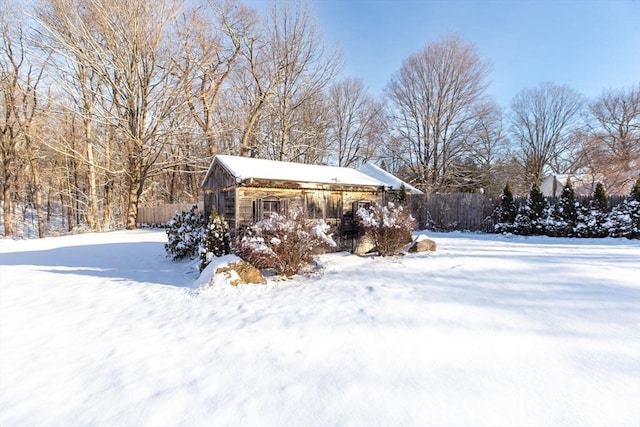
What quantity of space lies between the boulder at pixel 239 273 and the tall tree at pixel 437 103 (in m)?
20.1

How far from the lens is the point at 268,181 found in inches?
340

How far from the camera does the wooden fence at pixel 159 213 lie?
21.3 meters

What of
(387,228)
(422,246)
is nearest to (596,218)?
(422,246)

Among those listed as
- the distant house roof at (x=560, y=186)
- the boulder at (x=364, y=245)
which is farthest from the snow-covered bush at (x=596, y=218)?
the boulder at (x=364, y=245)

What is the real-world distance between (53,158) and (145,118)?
13.0 metres

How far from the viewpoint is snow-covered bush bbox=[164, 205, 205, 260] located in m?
9.30

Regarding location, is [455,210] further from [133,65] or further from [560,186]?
[133,65]

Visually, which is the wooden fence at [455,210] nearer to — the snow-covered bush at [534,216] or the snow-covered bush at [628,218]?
the snow-covered bush at [534,216]

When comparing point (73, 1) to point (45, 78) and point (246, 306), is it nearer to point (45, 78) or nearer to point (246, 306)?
point (45, 78)

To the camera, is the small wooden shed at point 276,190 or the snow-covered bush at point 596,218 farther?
the snow-covered bush at point 596,218

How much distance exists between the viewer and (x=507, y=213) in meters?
15.0

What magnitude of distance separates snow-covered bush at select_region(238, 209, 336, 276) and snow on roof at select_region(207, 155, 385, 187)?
1938 millimetres

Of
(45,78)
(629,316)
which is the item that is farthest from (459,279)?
(45,78)

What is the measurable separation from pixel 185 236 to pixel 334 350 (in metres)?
7.29
